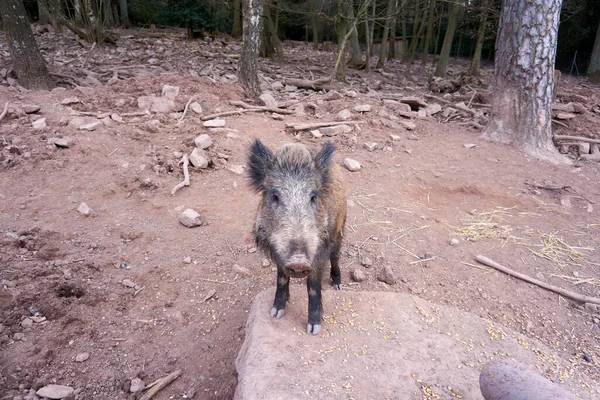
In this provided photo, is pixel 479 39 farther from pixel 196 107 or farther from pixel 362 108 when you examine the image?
pixel 196 107

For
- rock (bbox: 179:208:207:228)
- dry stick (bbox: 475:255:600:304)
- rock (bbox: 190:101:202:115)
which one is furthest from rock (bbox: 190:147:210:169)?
dry stick (bbox: 475:255:600:304)

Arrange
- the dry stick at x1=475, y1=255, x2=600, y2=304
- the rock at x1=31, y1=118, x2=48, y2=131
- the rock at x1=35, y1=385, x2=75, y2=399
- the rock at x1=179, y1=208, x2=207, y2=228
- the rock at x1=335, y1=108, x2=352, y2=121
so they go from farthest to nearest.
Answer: the rock at x1=335, y1=108, x2=352, y2=121
the rock at x1=31, y1=118, x2=48, y2=131
the rock at x1=179, y1=208, x2=207, y2=228
the dry stick at x1=475, y1=255, x2=600, y2=304
the rock at x1=35, y1=385, x2=75, y2=399

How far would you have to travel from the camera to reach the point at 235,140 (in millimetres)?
6086

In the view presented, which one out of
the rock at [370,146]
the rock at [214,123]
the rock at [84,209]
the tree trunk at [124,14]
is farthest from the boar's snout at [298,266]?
the tree trunk at [124,14]

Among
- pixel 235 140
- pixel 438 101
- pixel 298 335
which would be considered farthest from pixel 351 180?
pixel 438 101

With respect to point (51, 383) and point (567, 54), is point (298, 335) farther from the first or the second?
point (567, 54)

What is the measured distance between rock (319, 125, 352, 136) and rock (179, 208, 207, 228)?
120 inches

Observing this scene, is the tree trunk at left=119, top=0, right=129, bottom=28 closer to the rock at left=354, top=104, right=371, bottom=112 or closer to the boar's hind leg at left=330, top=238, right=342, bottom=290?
the rock at left=354, top=104, right=371, bottom=112

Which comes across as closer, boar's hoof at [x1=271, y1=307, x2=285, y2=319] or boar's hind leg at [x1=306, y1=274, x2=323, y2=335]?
boar's hind leg at [x1=306, y1=274, x2=323, y2=335]

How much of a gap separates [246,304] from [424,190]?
3253 millimetres

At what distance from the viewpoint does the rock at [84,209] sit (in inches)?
176

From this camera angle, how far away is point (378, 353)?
7.84 ft

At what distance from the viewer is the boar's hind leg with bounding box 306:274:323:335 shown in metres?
2.61

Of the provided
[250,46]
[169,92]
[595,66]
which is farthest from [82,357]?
[595,66]
